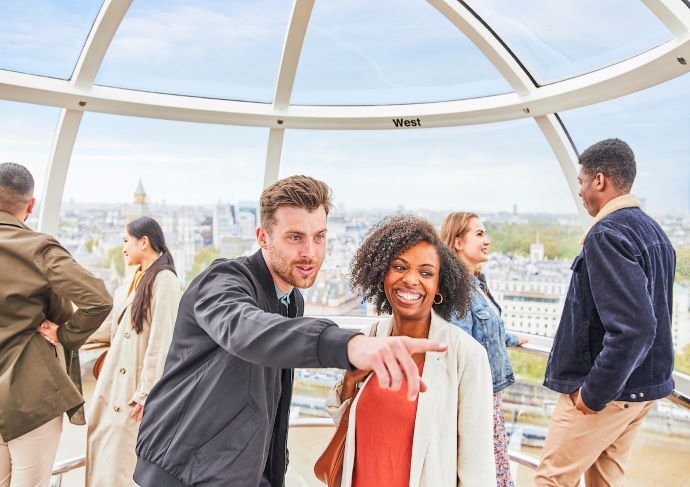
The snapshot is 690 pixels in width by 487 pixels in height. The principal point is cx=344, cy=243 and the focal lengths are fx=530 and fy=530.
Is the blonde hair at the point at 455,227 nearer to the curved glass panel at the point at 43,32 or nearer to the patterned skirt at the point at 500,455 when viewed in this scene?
the patterned skirt at the point at 500,455

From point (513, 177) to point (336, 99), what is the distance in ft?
5.83

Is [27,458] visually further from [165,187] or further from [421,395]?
[165,187]

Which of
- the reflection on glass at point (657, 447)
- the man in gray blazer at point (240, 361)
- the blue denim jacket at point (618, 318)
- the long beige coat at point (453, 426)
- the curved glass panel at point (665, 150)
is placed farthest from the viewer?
the curved glass panel at point (665, 150)

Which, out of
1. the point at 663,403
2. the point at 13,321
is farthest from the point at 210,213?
the point at 663,403

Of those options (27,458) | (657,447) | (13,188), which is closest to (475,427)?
(657,447)

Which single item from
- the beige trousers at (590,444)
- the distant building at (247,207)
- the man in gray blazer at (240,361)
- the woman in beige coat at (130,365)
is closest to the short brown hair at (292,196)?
the man in gray blazer at (240,361)

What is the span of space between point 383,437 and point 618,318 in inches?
51.6

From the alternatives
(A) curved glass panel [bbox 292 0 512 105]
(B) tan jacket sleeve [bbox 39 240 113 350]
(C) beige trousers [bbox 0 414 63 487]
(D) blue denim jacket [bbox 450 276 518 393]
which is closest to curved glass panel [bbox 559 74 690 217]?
(A) curved glass panel [bbox 292 0 512 105]

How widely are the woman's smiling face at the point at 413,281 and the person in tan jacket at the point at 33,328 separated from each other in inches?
60.6

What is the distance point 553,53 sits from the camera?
382 cm

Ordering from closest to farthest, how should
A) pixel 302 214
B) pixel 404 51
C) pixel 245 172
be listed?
pixel 302 214 < pixel 404 51 < pixel 245 172

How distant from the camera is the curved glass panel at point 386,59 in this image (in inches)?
164

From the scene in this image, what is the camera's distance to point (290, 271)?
179 centimetres

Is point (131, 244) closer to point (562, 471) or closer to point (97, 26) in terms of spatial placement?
point (97, 26)
